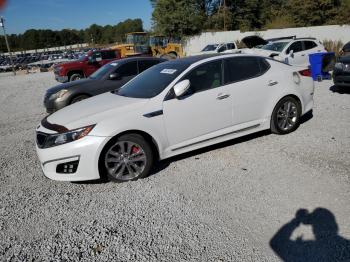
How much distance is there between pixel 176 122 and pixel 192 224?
5.36 ft

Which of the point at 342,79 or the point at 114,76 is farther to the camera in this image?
the point at 342,79

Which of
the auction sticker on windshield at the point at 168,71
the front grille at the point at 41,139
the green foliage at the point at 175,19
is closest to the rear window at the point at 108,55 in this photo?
the auction sticker on windshield at the point at 168,71

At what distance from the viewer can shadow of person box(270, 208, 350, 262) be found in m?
2.81

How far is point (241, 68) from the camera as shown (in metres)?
5.35

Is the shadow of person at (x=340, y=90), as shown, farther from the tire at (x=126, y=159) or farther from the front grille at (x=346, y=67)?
the tire at (x=126, y=159)

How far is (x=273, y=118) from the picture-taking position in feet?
18.6

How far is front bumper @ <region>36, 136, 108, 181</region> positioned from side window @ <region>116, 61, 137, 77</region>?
4.97m

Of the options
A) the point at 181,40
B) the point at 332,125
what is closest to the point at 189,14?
the point at 181,40

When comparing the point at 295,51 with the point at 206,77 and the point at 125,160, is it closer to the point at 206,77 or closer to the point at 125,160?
the point at 206,77

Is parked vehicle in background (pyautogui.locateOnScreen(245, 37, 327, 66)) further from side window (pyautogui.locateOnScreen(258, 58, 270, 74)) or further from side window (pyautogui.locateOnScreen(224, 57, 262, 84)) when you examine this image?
side window (pyautogui.locateOnScreen(224, 57, 262, 84))

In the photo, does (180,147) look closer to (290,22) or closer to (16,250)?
(16,250)

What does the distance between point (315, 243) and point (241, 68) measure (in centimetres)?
315

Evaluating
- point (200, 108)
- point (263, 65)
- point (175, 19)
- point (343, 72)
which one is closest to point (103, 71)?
point (263, 65)

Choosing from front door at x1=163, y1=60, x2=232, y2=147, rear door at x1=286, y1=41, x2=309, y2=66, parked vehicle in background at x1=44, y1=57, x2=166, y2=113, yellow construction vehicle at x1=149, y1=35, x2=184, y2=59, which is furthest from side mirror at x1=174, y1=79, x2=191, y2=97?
yellow construction vehicle at x1=149, y1=35, x2=184, y2=59
